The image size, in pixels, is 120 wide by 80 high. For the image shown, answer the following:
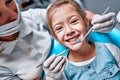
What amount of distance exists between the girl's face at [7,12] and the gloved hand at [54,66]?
12.4 inches

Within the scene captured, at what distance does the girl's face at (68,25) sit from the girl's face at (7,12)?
0.72 ft

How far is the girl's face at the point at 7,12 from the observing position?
1.30m

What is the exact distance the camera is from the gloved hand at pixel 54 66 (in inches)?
48.3

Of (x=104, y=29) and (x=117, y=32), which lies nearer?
(x=104, y=29)

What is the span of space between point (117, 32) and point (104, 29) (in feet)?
0.68

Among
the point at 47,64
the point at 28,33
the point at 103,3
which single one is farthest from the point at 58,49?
the point at 103,3

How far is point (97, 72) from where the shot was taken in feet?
4.31

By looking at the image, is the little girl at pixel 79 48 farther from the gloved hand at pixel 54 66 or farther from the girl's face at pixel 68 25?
the gloved hand at pixel 54 66

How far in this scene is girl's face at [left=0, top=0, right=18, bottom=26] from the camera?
1301 millimetres

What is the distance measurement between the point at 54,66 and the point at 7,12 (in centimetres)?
38

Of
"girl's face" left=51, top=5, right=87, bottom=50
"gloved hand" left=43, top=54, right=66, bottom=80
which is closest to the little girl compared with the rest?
"girl's face" left=51, top=5, right=87, bottom=50

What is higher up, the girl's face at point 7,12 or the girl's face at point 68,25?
the girl's face at point 7,12

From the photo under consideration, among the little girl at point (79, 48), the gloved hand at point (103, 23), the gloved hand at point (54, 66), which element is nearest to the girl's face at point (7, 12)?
the little girl at point (79, 48)

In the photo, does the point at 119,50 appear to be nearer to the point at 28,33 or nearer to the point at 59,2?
the point at 59,2
